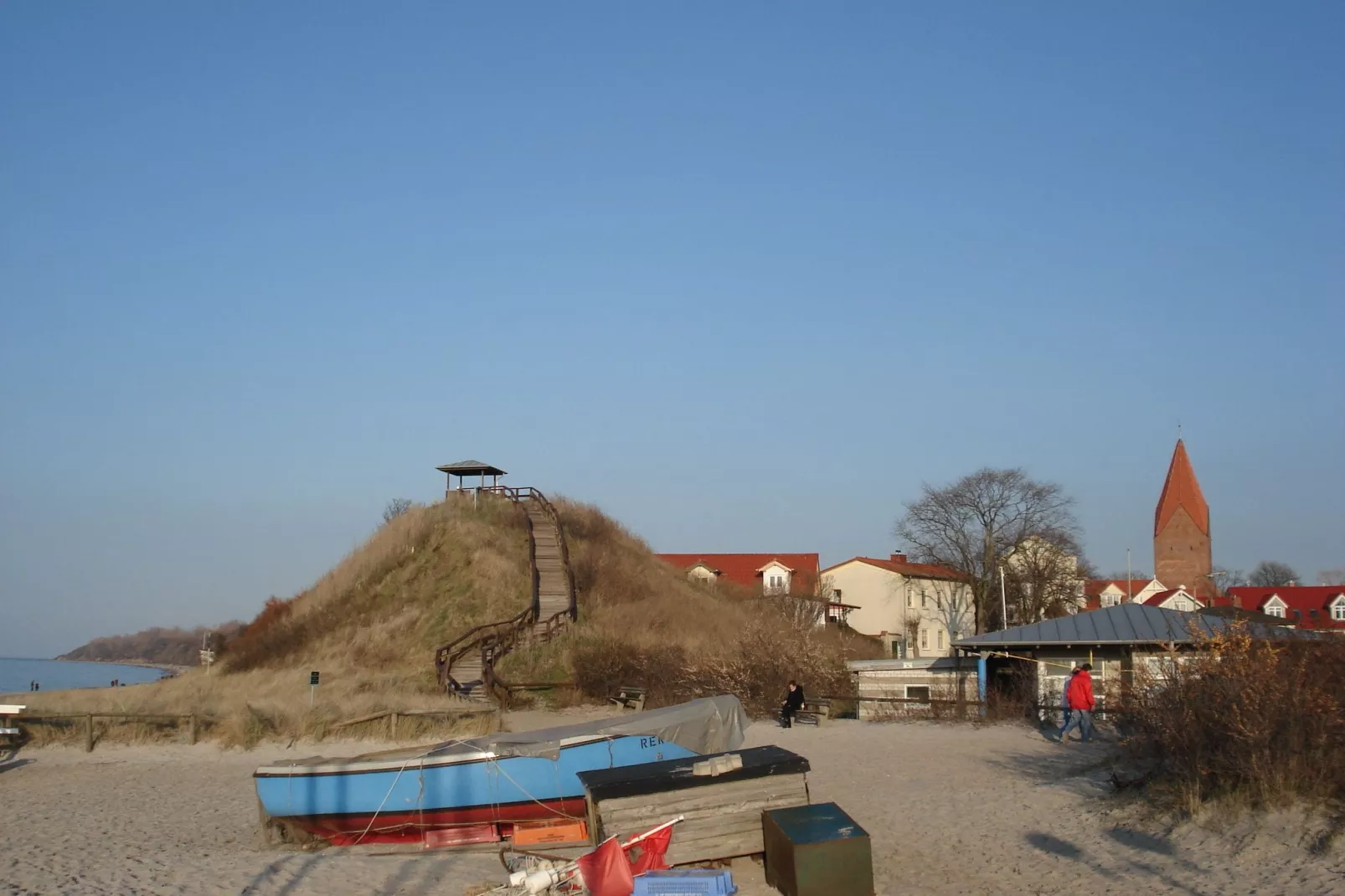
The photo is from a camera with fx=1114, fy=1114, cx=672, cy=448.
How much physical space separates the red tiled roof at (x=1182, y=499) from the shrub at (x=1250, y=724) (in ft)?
337

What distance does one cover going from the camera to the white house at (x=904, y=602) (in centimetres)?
7131

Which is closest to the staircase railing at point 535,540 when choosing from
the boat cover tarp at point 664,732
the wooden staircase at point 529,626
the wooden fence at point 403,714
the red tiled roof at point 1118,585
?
the wooden staircase at point 529,626

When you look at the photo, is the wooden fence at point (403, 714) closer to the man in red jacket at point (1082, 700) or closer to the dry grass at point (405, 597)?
the dry grass at point (405, 597)

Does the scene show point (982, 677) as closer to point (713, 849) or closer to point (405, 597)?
point (713, 849)

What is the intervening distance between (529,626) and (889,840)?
2702cm

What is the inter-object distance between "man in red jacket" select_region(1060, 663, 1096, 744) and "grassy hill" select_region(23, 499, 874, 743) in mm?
10381

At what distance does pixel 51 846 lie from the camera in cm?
1577

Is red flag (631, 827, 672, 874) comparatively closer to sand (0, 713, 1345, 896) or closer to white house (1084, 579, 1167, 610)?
sand (0, 713, 1345, 896)

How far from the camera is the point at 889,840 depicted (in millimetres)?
14195

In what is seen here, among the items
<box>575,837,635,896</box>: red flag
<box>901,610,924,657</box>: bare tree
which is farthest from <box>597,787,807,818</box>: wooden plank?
<box>901,610,924,657</box>: bare tree

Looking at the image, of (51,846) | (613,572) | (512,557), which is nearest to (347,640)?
(512,557)

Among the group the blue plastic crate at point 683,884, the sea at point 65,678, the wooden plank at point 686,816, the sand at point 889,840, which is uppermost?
the wooden plank at point 686,816

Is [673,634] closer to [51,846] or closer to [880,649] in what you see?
[880,649]

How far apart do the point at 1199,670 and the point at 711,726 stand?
705cm
